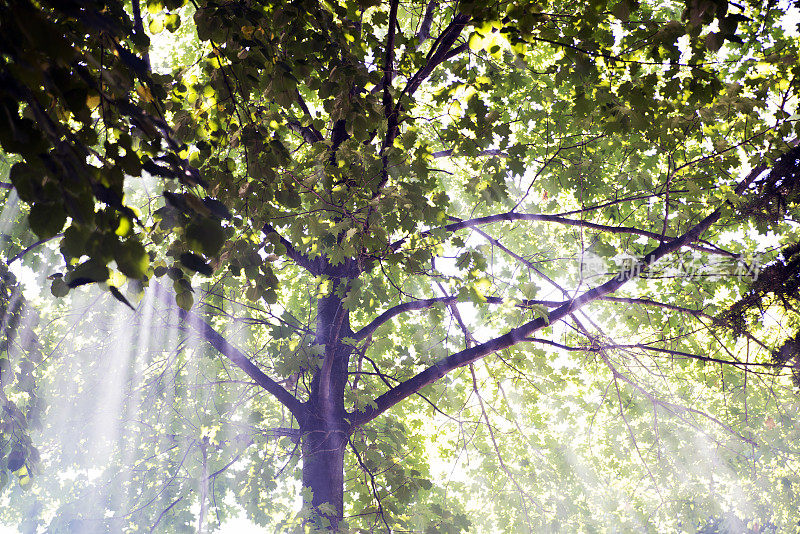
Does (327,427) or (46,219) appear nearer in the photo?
(46,219)

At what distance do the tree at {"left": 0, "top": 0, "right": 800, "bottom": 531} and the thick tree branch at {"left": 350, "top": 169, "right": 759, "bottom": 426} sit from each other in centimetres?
3

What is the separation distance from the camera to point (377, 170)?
3.54 meters

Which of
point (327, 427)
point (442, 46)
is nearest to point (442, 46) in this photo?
point (442, 46)

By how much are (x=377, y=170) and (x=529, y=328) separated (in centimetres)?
226

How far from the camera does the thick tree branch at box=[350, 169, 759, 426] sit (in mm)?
4742

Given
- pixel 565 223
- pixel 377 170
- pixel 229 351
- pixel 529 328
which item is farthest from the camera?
pixel 229 351

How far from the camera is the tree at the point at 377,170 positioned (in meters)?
1.68

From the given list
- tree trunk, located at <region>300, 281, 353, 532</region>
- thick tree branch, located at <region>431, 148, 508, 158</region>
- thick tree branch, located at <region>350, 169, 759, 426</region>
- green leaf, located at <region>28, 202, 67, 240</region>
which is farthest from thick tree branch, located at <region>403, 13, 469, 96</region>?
green leaf, located at <region>28, 202, 67, 240</region>

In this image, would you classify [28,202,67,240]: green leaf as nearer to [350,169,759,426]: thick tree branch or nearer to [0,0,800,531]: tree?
[0,0,800,531]: tree

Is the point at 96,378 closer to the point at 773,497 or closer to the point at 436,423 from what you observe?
the point at 436,423

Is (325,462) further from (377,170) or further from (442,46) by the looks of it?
(442,46)

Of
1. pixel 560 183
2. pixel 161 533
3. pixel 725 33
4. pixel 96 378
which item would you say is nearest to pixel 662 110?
pixel 725 33

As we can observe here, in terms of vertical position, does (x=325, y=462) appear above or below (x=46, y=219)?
above

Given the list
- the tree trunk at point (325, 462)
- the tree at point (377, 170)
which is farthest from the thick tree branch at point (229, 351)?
the tree trunk at point (325, 462)
